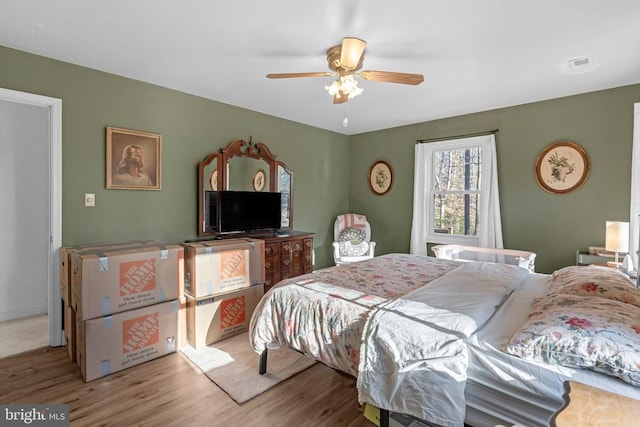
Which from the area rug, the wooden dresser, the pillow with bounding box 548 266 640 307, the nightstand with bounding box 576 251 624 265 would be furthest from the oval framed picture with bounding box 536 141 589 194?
the area rug

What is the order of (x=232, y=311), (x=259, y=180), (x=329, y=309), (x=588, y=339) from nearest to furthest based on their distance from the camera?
1. (x=588, y=339)
2. (x=329, y=309)
3. (x=232, y=311)
4. (x=259, y=180)

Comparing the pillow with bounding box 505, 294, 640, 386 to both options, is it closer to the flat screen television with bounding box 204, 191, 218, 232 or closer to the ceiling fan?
the ceiling fan

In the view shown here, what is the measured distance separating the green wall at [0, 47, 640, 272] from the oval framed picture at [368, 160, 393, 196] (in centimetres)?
42

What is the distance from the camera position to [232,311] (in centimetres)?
290

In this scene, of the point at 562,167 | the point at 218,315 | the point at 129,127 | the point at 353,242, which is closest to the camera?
the point at 218,315

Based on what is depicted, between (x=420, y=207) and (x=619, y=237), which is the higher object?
(x=420, y=207)

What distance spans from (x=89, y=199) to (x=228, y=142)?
1610 millimetres

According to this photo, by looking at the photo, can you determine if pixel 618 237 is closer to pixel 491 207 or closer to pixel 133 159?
pixel 491 207

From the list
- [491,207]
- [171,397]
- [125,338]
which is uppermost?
[491,207]

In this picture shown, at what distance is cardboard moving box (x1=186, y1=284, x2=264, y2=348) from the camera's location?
267cm

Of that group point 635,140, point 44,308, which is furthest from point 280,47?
point 44,308

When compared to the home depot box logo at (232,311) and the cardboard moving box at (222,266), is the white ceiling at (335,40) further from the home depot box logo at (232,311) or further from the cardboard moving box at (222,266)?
the home depot box logo at (232,311)

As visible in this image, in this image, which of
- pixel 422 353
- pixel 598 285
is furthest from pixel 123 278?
pixel 598 285

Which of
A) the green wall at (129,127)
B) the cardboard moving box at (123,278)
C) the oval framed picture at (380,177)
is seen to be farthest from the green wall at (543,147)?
the cardboard moving box at (123,278)
